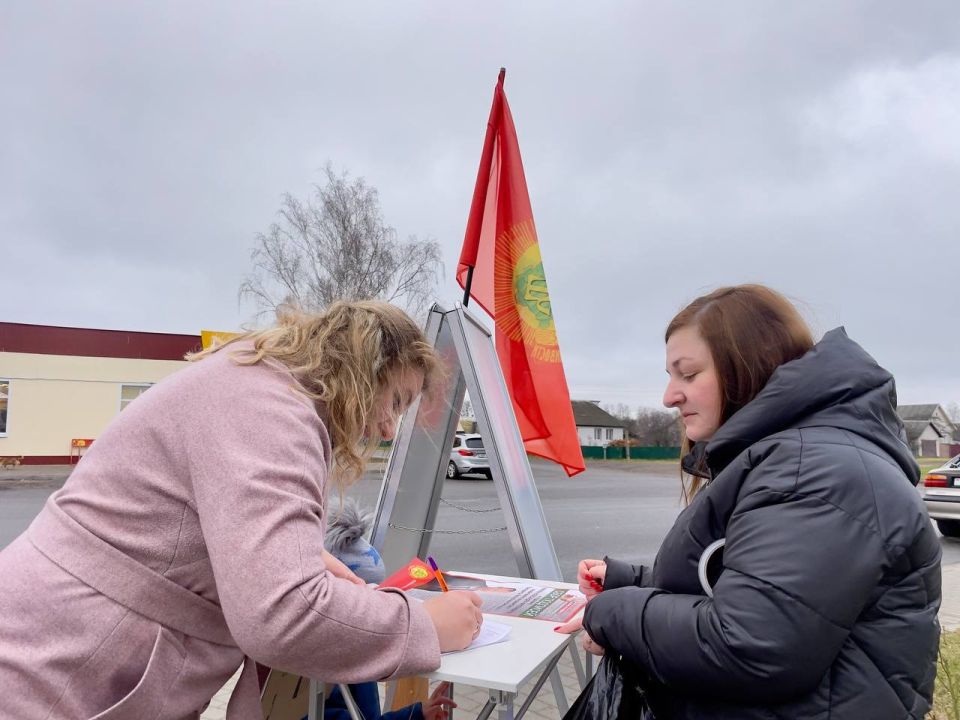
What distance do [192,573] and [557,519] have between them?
34.1ft

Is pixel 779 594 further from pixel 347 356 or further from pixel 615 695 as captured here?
pixel 347 356

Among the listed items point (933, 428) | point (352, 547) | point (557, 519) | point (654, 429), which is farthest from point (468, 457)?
point (933, 428)

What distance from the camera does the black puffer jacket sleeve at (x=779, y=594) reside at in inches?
42.9

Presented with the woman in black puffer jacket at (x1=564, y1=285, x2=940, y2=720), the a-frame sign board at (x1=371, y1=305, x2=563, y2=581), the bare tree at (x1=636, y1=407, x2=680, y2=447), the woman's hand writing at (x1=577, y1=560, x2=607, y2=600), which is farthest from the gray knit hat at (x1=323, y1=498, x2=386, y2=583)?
the bare tree at (x1=636, y1=407, x2=680, y2=447)

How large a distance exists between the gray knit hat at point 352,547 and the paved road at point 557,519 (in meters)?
0.39

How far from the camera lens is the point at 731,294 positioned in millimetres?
1521

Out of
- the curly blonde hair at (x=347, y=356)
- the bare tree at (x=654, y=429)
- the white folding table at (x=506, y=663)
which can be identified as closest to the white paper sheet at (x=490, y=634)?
the white folding table at (x=506, y=663)

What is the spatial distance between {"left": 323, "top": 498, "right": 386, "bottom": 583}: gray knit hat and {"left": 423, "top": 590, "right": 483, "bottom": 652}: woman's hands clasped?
0.96 meters

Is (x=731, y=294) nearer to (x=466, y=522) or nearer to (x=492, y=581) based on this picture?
(x=492, y=581)

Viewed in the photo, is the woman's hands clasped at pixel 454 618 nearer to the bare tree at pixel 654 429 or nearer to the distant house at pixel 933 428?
the bare tree at pixel 654 429

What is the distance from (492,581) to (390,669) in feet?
4.02

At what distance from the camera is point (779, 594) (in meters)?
1.10

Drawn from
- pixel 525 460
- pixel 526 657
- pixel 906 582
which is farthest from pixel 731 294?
pixel 525 460

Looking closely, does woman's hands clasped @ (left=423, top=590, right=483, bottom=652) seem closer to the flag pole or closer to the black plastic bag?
the black plastic bag
